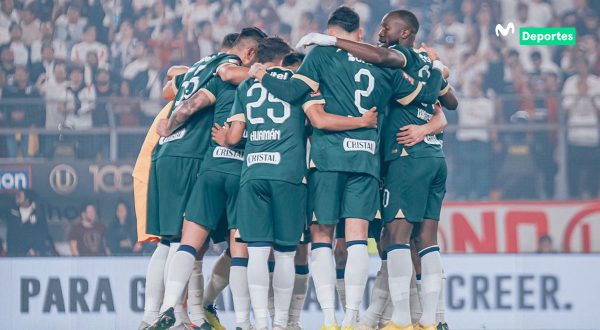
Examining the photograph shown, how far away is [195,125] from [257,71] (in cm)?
70

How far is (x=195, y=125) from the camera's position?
268 inches

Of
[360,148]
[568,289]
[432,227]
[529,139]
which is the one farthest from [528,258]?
[360,148]

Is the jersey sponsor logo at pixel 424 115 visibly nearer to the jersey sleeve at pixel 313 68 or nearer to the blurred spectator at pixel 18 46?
the jersey sleeve at pixel 313 68

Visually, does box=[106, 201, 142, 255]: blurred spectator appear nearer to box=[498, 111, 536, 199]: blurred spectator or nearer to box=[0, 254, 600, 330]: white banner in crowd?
box=[0, 254, 600, 330]: white banner in crowd

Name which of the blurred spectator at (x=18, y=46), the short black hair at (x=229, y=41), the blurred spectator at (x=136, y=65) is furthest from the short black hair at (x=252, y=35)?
the blurred spectator at (x=18, y=46)

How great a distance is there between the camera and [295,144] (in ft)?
20.7

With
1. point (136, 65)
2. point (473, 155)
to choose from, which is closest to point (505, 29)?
point (473, 155)

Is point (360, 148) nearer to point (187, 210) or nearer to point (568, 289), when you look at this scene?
point (187, 210)

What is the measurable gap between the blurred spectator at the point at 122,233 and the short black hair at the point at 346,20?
4.27m

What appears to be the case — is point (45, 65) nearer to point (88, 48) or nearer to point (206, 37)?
point (88, 48)

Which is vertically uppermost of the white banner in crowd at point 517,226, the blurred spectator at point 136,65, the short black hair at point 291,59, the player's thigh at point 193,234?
the blurred spectator at point 136,65

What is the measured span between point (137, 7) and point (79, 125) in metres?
1.62

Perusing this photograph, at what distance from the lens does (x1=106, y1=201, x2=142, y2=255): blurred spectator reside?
1000cm

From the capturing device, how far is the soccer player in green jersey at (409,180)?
20.8 ft
